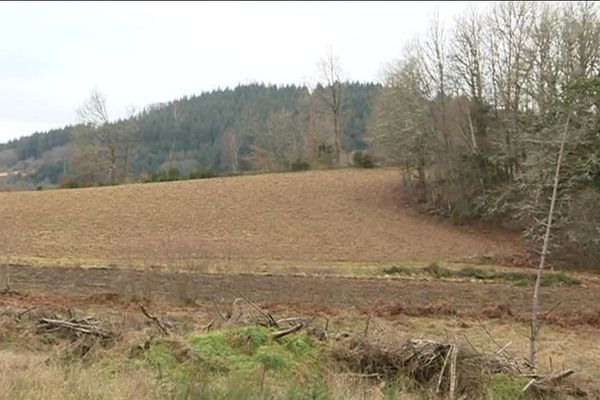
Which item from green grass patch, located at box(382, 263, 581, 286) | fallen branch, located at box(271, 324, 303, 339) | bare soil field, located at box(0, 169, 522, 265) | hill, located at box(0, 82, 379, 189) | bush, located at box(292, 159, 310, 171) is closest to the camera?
fallen branch, located at box(271, 324, 303, 339)

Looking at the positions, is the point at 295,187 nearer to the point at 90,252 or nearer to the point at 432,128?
the point at 432,128

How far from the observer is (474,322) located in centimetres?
1714

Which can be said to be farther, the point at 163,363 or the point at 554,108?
the point at 554,108

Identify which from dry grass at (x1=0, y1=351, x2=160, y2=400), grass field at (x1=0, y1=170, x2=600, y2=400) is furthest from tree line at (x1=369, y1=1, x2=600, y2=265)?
dry grass at (x1=0, y1=351, x2=160, y2=400)

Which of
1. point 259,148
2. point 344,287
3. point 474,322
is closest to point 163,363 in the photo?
point 474,322

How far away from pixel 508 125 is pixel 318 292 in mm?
24082

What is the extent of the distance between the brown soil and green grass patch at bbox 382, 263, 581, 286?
125 cm

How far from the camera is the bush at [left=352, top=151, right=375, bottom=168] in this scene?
208 feet

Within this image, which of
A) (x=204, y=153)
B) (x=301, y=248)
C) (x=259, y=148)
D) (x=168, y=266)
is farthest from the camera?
(x=204, y=153)

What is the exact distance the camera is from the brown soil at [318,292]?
18.4 meters

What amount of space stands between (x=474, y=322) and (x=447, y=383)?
852 centimetres

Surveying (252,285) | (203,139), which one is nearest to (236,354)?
(252,285)

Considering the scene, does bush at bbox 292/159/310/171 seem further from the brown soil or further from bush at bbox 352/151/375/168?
the brown soil

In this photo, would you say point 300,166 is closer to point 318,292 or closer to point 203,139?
point 318,292
